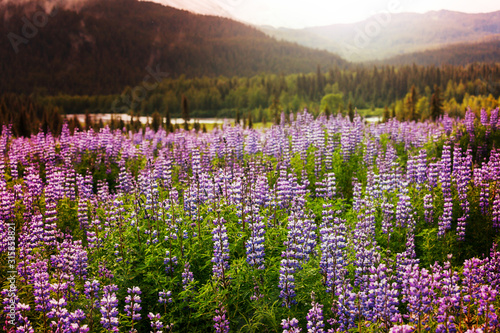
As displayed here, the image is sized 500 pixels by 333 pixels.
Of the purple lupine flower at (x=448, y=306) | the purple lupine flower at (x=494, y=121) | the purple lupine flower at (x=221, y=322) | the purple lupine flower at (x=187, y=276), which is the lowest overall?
the purple lupine flower at (x=221, y=322)

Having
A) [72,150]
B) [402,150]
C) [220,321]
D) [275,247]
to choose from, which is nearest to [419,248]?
[275,247]

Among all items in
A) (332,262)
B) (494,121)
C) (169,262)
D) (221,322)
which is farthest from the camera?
(494,121)

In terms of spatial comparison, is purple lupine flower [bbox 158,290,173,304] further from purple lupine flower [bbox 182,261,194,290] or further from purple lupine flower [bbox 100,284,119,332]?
purple lupine flower [bbox 100,284,119,332]

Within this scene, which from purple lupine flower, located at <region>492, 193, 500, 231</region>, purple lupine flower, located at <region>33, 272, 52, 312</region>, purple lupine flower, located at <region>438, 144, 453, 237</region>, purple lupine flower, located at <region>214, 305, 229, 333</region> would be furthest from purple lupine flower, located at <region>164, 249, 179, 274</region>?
purple lupine flower, located at <region>492, 193, 500, 231</region>

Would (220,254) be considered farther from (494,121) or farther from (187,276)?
(494,121)

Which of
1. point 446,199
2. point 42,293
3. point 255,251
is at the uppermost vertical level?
point 446,199

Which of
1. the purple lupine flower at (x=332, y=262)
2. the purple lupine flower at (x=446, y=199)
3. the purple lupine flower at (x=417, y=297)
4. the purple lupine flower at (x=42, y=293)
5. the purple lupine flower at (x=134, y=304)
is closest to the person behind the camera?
the purple lupine flower at (x=417, y=297)

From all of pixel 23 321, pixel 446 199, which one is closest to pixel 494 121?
pixel 446 199

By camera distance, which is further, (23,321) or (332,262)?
(332,262)

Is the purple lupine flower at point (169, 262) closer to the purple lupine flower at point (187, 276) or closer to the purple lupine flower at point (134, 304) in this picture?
the purple lupine flower at point (187, 276)

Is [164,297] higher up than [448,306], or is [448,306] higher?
[448,306]

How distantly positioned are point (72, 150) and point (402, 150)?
18419 millimetres

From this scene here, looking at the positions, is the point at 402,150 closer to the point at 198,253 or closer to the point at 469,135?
the point at 469,135

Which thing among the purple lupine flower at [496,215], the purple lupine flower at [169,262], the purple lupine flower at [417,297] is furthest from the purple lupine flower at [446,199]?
the purple lupine flower at [169,262]
